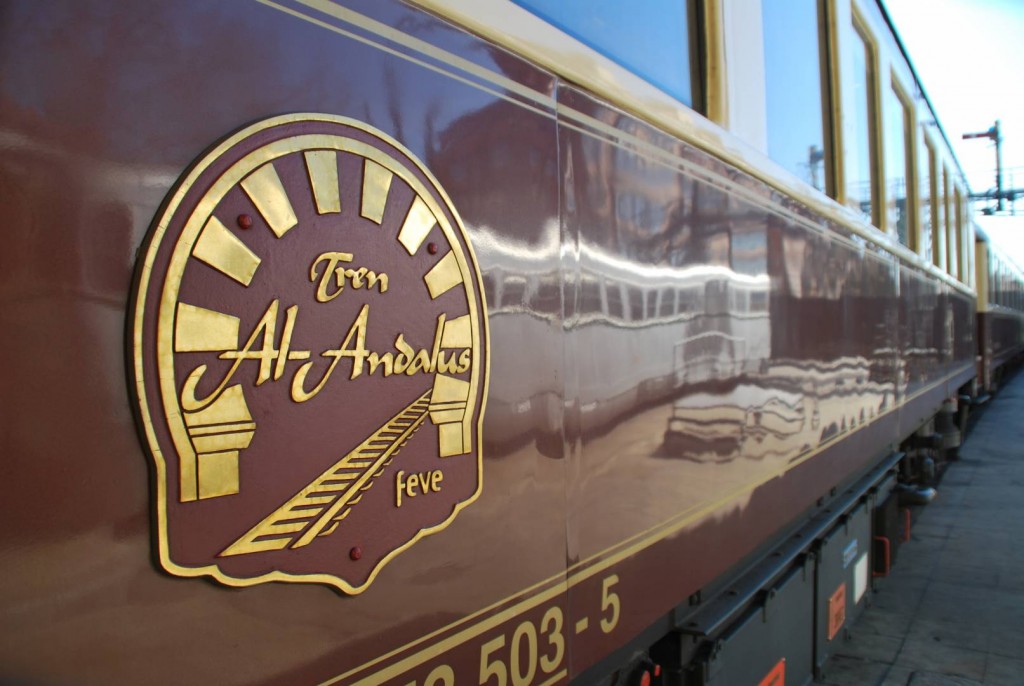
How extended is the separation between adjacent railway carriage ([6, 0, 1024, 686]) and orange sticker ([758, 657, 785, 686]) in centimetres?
66

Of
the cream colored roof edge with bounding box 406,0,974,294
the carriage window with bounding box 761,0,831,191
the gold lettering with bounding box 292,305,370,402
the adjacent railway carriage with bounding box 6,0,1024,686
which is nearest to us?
the adjacent railway carriage with bounding box 6,0,1024,686

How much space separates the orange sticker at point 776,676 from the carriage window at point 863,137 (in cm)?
187

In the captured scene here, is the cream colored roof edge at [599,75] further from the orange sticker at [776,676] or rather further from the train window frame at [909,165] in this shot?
the train window frame at [909,165]

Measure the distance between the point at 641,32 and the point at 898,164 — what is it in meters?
3.59

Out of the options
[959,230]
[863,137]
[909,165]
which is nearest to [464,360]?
[863,137]

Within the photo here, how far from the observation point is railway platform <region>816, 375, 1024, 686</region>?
4438mm

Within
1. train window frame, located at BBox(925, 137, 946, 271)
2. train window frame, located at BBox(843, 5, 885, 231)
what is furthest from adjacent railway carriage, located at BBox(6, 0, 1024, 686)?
train window frame, located at BBox(925, 137, 946, 271)

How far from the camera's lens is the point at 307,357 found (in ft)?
3.12

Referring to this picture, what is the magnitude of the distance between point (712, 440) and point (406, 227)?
1.19 metres

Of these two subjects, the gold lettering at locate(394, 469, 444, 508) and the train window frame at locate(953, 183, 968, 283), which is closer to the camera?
the gold lettering at locate(394, 469, 444, 508)

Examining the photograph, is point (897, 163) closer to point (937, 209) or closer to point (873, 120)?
point (873, 120)

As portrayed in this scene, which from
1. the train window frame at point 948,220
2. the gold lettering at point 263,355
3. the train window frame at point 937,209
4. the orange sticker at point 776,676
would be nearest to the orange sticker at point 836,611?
the orange sticker at point 776,676

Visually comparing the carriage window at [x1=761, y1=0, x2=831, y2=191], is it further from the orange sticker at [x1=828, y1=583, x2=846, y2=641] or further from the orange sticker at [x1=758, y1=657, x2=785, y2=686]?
the orange sticker at [x1=828, y1=583, x2=846, y2=641]

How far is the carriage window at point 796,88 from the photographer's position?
261 cm
